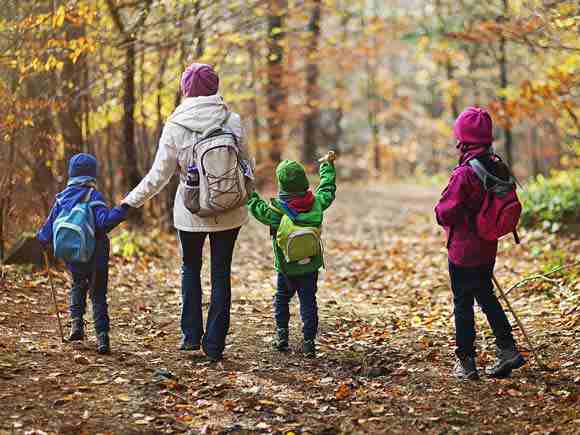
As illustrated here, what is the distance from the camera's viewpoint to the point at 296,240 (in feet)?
18.4

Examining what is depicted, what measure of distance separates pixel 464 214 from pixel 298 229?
4.31 ft

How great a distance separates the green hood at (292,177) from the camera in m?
5.59

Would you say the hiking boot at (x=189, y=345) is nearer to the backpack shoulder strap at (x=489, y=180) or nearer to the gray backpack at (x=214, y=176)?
the gray backpack at (x=214, y=176)

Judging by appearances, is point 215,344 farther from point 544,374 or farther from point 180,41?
point 180,41

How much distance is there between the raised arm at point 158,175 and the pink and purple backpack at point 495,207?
6.95 ft

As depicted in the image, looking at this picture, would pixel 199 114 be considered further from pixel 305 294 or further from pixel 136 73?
pixel 136 73

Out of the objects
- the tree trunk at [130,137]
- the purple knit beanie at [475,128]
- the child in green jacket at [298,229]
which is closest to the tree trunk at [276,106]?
the tree trunk at [130,137]

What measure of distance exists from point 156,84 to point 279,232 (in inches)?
265

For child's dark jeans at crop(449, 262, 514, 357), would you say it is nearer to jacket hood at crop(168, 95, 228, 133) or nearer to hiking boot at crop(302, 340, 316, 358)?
hiking boot at crop(302, 340, 316, 358)

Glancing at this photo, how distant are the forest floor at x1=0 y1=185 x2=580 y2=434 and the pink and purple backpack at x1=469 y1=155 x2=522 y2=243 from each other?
110 centimetres

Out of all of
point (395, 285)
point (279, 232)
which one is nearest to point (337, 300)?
point (395, 285)

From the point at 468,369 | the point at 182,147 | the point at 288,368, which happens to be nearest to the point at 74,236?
the point at 182,147

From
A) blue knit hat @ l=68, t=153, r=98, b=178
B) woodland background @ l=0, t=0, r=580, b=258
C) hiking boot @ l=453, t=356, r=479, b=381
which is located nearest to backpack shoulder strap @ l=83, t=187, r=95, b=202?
blue knit hat @ l=68, t=153, r=98, b=178

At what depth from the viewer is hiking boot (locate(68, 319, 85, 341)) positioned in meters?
5.88
